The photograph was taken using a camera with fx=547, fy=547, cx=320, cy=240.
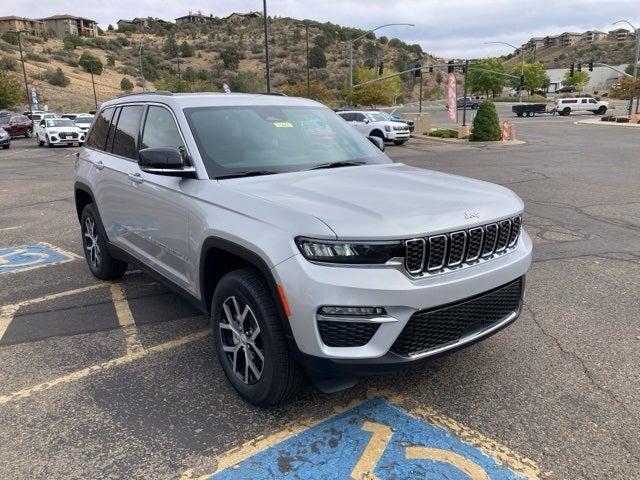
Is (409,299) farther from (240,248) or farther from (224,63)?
(224,63)

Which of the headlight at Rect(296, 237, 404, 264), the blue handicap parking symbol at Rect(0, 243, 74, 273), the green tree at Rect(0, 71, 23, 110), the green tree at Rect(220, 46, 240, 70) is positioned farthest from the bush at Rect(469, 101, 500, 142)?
the green tree at Rect(220, 46, 240, 70)

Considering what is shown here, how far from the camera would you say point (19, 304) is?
200 inches

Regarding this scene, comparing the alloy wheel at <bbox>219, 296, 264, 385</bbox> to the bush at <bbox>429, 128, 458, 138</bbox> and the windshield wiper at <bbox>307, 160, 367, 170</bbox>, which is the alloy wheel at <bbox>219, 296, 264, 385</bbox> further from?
the bush at <bbox>429, 128, 458, 138</bbox>

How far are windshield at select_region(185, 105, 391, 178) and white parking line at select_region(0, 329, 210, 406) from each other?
4.71 ft

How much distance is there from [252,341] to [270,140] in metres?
1.53

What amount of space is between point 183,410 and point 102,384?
2.27 feet

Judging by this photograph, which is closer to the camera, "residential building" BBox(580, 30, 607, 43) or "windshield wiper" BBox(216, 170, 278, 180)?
"windshield wiper" BBox(216, 170, 278, 180)

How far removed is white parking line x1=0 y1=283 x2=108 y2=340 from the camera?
4.63 meters

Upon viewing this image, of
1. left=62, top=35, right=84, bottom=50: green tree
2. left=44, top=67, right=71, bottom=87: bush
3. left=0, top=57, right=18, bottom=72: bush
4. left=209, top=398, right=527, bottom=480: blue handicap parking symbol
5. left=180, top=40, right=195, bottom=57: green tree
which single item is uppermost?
left=62, top=35, right=84, bottom=50: green tree

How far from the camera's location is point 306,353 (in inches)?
107

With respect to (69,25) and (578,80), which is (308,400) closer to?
(578,80)

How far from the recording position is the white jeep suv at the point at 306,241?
2.66 m

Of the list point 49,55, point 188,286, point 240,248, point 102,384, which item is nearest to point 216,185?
point 240,248

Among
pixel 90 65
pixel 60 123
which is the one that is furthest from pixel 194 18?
pixel 60 123
